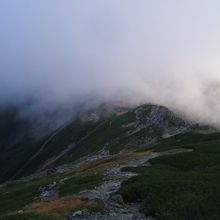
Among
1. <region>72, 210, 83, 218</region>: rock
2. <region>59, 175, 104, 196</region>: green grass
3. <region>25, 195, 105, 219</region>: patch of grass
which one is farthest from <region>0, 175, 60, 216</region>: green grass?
<region>72, 210, 83, 218</region>: rock

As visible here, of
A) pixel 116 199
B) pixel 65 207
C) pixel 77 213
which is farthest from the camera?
pixel 116 199

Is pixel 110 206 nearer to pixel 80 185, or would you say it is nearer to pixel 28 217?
pixel 28 217

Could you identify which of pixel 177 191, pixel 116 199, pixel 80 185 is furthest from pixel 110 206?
pixel 80 185

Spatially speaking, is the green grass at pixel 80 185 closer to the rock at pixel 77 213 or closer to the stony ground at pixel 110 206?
the stony ground at pixel 110 206

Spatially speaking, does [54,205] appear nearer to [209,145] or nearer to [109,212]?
[109,212]

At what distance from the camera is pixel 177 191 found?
51.1 metres

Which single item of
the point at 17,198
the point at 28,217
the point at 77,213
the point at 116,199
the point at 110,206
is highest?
the point at 17,198

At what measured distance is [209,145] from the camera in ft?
306

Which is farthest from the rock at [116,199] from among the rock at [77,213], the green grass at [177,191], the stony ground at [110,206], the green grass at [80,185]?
the green grass at [80,185]

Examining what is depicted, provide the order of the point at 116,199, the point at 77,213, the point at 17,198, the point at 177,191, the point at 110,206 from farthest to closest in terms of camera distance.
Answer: the point at 17,198, the point at 116,199, the point at 177,191, the point at 110,206, the point at 77,213

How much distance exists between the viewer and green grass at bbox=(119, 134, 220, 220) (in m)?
44.9

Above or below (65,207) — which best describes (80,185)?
above

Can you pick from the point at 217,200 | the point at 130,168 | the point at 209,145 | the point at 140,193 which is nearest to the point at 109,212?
the point at 140,193

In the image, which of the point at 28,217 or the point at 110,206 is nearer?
the point at 28,217
